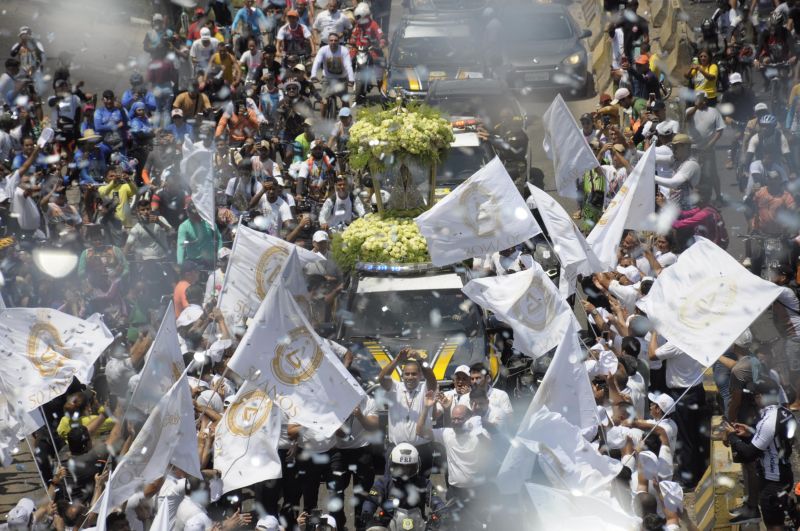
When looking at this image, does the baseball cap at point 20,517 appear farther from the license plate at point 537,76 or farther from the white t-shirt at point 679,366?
the license plate at point 537,76

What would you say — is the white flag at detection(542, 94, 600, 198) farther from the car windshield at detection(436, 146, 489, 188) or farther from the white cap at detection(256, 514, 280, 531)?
the white cap at detection(256, 514, 280, 531)

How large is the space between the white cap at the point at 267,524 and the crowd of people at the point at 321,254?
2 cm

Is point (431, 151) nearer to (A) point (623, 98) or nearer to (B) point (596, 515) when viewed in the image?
(A) point (623, 98)

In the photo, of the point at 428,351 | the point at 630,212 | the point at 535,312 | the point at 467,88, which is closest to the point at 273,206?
the point at 428,351

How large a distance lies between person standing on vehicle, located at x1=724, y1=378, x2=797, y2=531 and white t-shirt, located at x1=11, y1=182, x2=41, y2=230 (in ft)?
32.2

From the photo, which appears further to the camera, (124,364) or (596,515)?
(124,364)

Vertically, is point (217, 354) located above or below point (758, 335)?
above

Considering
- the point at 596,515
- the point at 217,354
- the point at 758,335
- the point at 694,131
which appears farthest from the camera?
the point at 694,131

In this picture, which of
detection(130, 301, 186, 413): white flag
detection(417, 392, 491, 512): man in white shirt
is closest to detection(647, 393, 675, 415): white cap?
detection(417, 392, 491, 512): man in white shirt

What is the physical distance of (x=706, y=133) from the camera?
58.9ft

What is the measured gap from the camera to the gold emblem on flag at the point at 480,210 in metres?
13.4

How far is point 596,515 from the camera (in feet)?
32.6

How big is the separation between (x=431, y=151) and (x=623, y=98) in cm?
410

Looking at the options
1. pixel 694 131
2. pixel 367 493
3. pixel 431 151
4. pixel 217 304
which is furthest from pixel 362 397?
pixel 694 131
